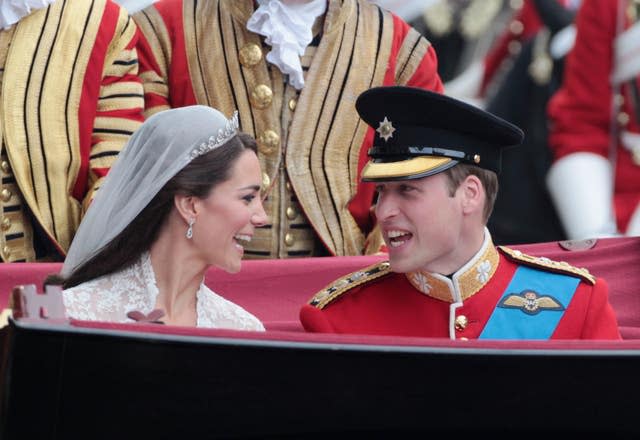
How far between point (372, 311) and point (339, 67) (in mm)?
1060

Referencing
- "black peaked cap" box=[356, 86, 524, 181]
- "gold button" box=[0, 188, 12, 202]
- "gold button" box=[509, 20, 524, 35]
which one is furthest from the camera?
"gold button" box=[509, 20, 524, 35]

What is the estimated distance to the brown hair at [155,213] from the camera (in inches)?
193

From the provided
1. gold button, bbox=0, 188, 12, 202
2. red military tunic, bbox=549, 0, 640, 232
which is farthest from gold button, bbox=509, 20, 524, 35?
gold button, bbox=0, 188, 12, 202

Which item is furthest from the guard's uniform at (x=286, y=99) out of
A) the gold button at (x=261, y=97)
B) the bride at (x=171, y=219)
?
the bride at (x=171, y=219)

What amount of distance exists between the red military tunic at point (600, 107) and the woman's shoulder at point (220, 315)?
2025mm

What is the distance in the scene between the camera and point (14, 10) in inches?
218

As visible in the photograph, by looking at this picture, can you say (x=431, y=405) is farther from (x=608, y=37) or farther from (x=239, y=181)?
(x=608, y=37)

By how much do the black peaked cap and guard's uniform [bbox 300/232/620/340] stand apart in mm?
222

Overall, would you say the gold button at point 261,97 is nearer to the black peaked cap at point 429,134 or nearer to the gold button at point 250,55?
the gold button at point 250,55

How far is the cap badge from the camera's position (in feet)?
16.1

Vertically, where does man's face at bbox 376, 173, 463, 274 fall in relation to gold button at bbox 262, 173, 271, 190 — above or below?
above

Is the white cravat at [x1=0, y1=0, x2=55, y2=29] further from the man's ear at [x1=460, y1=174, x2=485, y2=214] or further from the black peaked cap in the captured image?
the man's ear at [x1=460, y1=174, x2=485, y2=214]

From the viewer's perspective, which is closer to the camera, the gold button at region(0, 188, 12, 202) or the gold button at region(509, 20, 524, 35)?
the gold button at region(0, 188, 12, 202)

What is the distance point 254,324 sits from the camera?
5.01 meters
